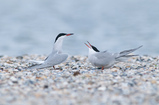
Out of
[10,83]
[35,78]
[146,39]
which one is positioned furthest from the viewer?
[146,39]

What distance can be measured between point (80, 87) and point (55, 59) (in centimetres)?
198

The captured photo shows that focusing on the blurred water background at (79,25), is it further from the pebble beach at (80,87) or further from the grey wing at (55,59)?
the pebble beach at (80,87)

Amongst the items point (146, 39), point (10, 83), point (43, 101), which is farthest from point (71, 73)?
point (146, 39)

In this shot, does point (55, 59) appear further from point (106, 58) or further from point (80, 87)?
point (80, 87)

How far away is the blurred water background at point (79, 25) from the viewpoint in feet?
52.7

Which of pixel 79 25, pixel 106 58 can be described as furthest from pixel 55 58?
pixel 79 25

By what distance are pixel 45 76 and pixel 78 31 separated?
14289mm

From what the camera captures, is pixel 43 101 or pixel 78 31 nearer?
pixel 43 101

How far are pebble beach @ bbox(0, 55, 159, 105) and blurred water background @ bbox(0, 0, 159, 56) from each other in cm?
840

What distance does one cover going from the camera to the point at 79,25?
2170 cm

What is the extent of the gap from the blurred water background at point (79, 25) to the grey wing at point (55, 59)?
7.47 meters

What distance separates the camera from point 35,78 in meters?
5.63

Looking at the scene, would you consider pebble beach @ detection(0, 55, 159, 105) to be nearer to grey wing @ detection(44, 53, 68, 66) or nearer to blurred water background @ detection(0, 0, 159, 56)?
grey wing @ detection(44, 53, 68, 66)

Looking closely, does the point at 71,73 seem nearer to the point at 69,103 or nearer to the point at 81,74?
the point at 81,74
